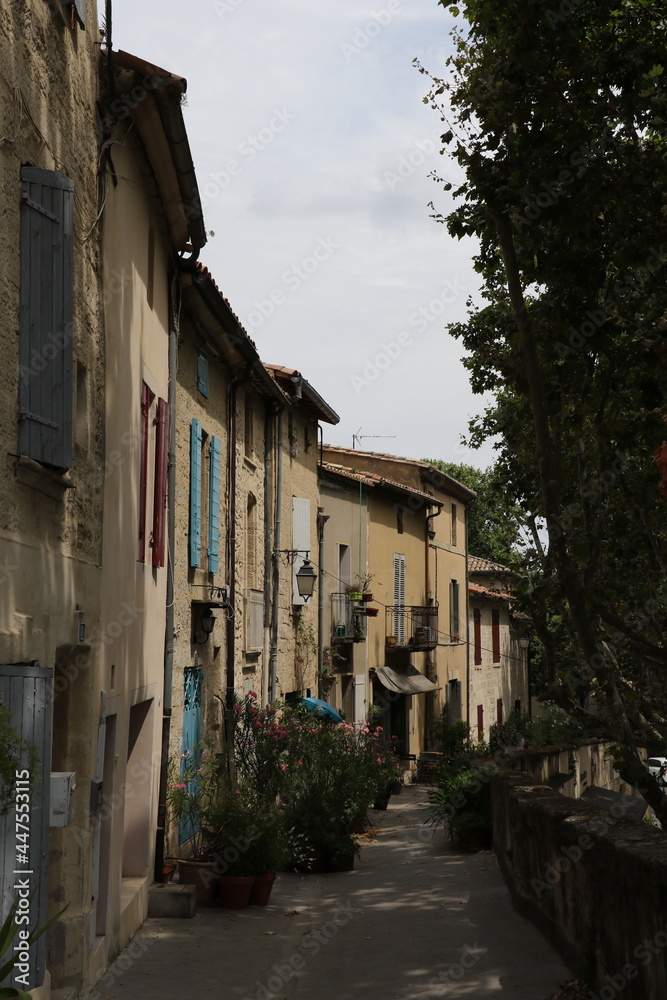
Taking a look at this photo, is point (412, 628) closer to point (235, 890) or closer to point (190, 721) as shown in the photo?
point (190, 721)

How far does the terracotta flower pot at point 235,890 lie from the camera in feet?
35.5

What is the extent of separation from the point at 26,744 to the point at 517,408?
373 inches

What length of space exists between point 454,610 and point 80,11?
89.8 feet

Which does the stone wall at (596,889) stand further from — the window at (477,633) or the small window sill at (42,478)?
the window at (477,633)

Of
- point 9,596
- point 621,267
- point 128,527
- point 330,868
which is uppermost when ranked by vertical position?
point 621,267

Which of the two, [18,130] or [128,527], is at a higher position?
[18,130]

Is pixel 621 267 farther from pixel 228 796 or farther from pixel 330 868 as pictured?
pixel 330 868

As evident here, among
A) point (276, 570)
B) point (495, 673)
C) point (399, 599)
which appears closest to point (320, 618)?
point (276, 570)

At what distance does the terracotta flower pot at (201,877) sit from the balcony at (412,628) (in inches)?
632

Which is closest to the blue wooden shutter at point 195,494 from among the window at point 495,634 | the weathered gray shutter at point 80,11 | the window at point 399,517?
the weathered gray shutter at point 80,11

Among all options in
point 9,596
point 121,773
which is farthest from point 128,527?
point 9,596

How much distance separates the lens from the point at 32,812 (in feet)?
18.6

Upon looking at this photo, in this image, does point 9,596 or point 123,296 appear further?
point 123,296

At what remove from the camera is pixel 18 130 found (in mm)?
5801
